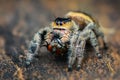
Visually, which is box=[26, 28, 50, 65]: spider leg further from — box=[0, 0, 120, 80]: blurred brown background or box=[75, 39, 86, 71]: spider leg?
box=[75, 39, 86, 71]: spider leg

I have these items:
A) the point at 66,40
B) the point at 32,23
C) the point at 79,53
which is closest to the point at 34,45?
the point at 66,40

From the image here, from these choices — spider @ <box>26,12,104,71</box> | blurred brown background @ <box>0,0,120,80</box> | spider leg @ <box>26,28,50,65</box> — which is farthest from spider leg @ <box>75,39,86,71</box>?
spider leg @ <box>26,28,50,65</box>

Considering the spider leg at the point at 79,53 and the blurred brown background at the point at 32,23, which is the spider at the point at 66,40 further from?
the blurred brown background at the point at 32,23

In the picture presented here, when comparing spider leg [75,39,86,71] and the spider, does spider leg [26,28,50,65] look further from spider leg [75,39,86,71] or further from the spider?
spider leg [75,39,86,71]

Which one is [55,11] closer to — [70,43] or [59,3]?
[59,3]

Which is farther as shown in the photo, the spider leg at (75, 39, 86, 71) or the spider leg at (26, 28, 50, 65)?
the spider leg at (26, 28, 50, 65)

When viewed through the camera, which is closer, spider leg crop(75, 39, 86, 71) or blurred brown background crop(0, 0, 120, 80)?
spider leg crop(75, 39, 86, 71)
